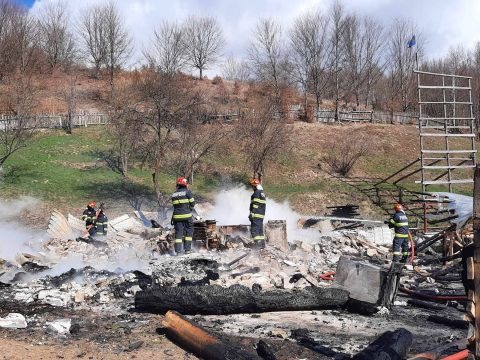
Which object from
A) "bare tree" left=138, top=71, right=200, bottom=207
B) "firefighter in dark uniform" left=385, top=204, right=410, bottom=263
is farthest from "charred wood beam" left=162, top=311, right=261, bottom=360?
"bare tree" left=138, top=71, right=200, bottom=207

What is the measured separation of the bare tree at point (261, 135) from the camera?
91.1 feet

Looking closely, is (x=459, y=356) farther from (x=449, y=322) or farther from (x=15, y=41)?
(x=15, y=41)

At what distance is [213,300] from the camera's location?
7.94m

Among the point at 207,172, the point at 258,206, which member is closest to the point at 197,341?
the point at 258,206

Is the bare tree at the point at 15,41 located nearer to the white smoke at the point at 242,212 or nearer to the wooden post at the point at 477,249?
the white smoke at the point at 242,212

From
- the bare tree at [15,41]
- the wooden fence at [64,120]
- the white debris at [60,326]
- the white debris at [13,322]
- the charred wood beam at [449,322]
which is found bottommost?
the charred wood beam at [449,322]

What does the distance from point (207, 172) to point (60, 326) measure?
2288 cm

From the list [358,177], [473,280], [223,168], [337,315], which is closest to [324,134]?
[358,177]

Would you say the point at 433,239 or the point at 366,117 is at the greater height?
the point at 366,117

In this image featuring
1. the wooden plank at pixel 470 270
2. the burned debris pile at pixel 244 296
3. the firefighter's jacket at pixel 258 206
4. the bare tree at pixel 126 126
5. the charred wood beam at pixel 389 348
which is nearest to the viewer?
the wooden plank at pixel 470 270

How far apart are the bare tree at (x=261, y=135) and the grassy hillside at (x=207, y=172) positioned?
1.82 meters

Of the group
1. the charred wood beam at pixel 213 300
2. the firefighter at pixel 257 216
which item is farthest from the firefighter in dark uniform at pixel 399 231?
the charred wood beam at pixel 213 300

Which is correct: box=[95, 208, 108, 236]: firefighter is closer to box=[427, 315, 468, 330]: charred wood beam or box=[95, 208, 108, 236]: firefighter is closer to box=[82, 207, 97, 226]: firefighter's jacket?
box=[82, 207, 97, 226]: firefighter's jacket

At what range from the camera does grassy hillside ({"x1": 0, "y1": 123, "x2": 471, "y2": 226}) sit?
24172mm
